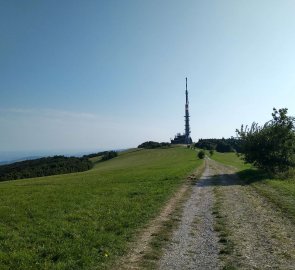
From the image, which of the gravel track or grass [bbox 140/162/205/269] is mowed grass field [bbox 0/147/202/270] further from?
the gravel track

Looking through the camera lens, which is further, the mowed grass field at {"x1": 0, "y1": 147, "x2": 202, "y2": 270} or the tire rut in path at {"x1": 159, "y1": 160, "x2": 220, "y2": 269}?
the mowed grass field at {"x1": 0, "y1": 147, "x2": 202, "y2": 270}

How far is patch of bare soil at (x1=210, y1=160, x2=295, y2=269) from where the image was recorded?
35.2 ft

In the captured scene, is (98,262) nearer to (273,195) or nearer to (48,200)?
(48,200)

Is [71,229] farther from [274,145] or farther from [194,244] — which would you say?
[274,145]

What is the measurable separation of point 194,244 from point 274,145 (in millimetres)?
31696

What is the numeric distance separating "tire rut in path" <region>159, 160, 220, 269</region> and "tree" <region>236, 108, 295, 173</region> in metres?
23.9

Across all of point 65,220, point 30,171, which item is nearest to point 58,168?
point 30,171

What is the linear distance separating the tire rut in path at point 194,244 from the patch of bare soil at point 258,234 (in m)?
0.66

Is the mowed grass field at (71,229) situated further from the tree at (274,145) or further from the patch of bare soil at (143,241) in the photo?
the tree at (274,145)

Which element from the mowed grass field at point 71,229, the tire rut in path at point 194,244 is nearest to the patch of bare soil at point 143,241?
the mowed grass field at point 71,229

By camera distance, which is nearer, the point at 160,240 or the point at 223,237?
the point at 160,240

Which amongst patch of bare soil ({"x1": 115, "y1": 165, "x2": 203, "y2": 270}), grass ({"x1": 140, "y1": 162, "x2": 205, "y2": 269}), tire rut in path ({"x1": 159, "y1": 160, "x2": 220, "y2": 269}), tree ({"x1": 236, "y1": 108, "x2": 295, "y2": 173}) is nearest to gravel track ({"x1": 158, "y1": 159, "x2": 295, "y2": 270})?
tire rut in path ({"x1": 159, "y1": 160, "x2": 220, "y2": 269})

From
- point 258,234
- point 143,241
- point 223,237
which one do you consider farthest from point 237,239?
point 143,241

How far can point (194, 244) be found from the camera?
1280 cm
